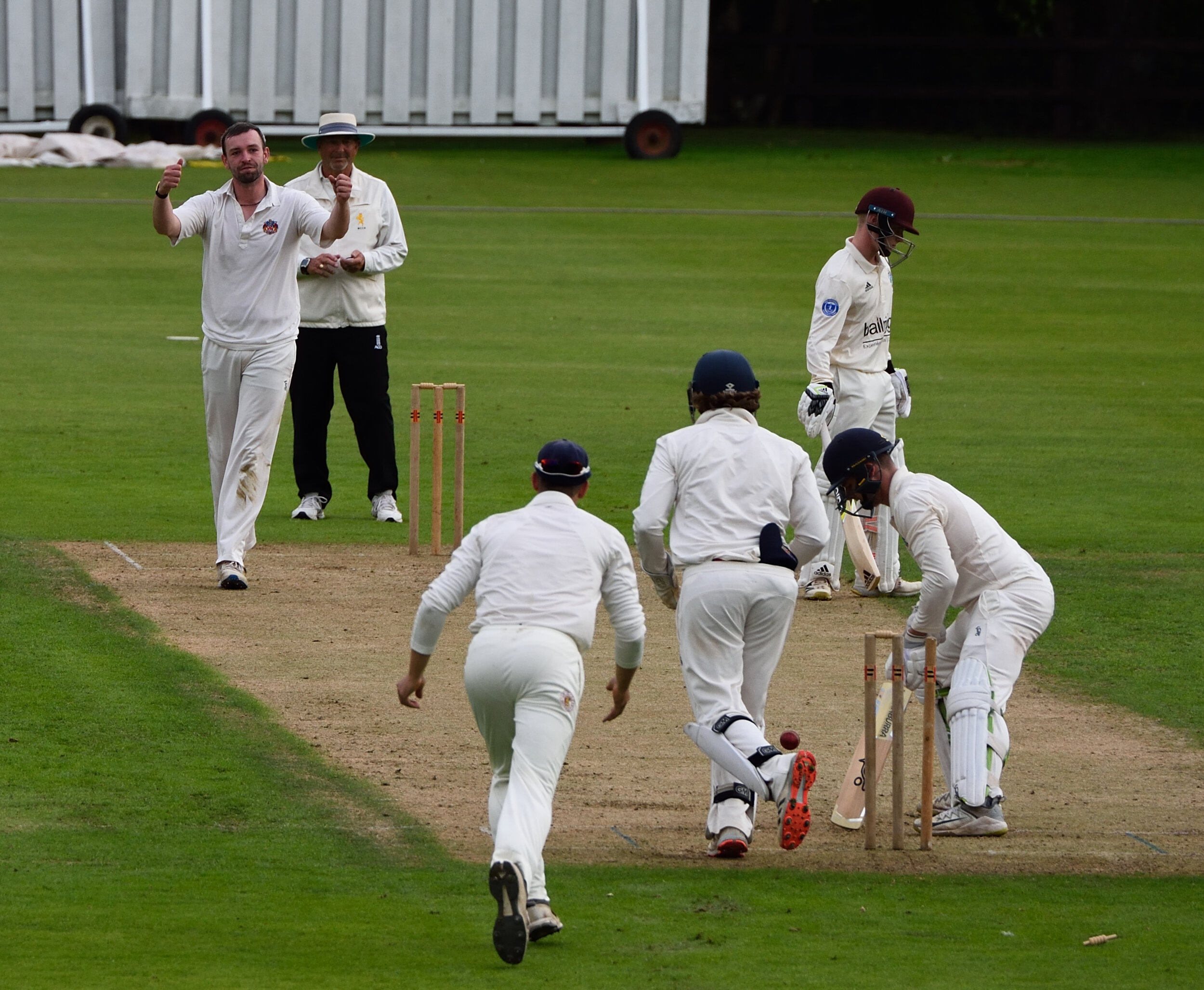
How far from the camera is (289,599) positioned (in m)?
10.5

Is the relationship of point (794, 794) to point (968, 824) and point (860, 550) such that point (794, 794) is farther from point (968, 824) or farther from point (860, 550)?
point (860, 550)

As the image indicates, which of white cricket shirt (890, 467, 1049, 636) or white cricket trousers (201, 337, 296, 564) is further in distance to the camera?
white cricket trousers (201, 337, 296, 564)

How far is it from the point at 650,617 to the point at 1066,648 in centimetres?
219

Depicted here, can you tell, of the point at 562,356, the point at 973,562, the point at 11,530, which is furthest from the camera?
the point at 562,356

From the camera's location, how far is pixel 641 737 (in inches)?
330

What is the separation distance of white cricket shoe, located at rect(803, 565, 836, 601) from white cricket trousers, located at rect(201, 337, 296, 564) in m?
3.04

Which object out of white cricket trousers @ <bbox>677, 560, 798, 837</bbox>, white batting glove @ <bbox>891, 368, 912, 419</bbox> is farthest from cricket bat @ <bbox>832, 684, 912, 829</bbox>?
white batting glove @ <bbox>891, 368, 912, 419</bbox>

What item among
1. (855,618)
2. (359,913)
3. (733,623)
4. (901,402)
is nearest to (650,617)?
(855,618)

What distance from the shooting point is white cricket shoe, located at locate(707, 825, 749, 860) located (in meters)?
6.70

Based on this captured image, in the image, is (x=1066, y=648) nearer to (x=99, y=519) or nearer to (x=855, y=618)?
(x=855, y=618)

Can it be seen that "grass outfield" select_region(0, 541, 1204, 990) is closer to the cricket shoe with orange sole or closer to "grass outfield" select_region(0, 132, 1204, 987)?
"grass outfield" select_region(0, 132, 1204, 987)

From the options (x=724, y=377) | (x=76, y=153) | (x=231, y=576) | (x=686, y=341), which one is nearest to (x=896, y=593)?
(x=231, y=576)

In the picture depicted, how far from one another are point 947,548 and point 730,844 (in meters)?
1.34

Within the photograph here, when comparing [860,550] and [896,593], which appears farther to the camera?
[896,593]
